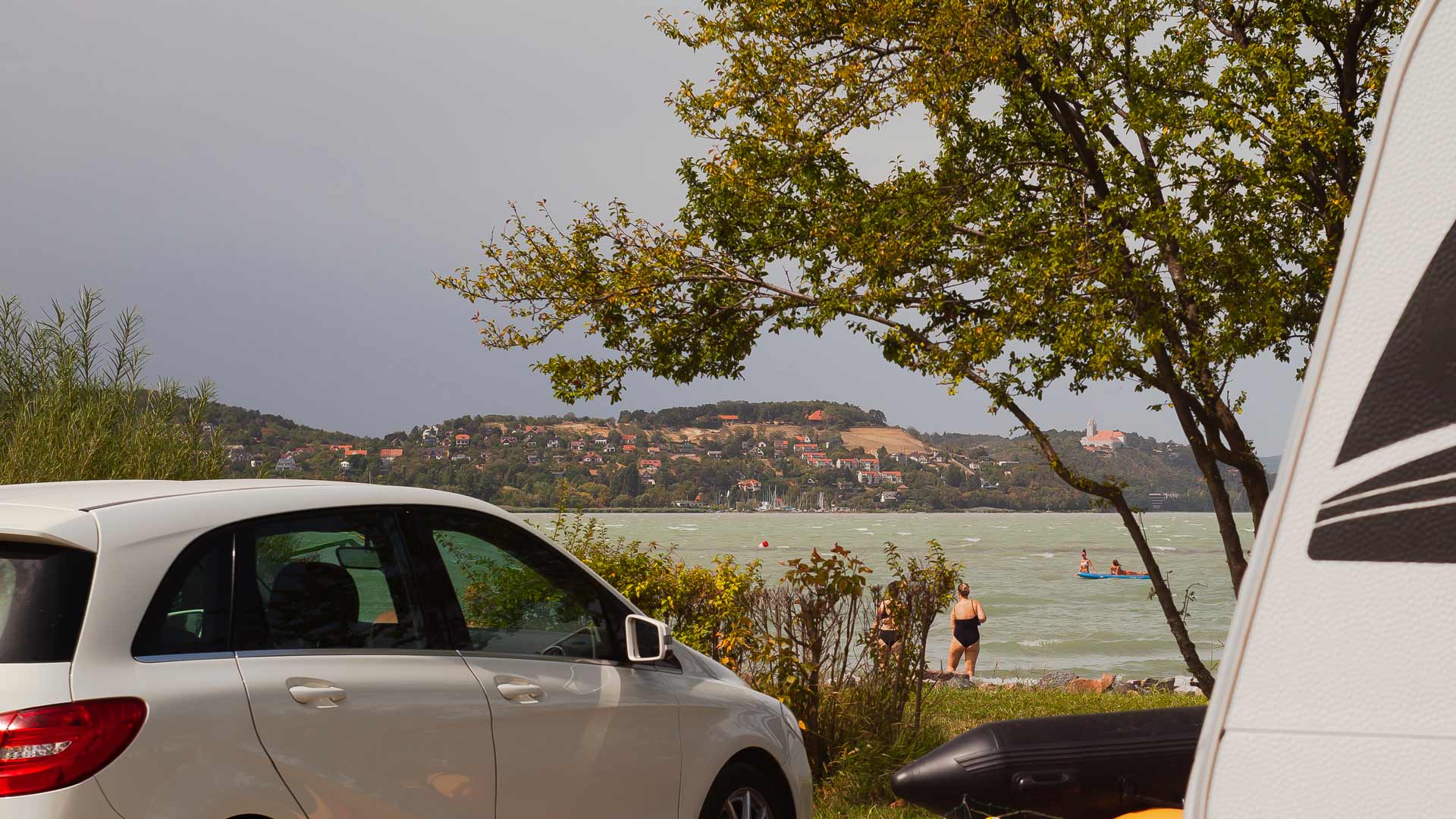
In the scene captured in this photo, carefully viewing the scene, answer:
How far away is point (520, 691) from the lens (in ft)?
13.8

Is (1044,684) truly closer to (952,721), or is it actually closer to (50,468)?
(952,721)

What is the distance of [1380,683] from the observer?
1488 millimetres

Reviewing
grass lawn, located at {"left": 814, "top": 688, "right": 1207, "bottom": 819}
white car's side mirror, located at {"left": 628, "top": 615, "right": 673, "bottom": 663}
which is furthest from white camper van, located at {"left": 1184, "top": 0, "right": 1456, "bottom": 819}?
grass lawn, located at {"left": 814, "top": 688, "right": 1207, "bottom": 819}

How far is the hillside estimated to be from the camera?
12055mm

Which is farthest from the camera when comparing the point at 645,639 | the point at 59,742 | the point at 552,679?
the point at 645,639

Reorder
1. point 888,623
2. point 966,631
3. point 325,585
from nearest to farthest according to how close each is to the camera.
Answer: point 325,585 → point 888,623 → point 966,631

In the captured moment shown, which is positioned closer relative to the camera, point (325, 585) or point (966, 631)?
point (325, 585)

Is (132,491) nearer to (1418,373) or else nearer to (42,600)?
(42,600)

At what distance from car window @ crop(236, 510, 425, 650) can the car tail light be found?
49cm

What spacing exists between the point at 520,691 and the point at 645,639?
2.18 ft

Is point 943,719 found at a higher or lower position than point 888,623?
lower

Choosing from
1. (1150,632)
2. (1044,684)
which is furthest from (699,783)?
(1150,632)

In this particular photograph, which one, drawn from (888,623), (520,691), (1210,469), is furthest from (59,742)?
(1210,469)

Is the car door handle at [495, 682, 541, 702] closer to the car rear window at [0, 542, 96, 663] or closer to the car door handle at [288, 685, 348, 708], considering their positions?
the car door handle at [288, 685, 348, 708]
